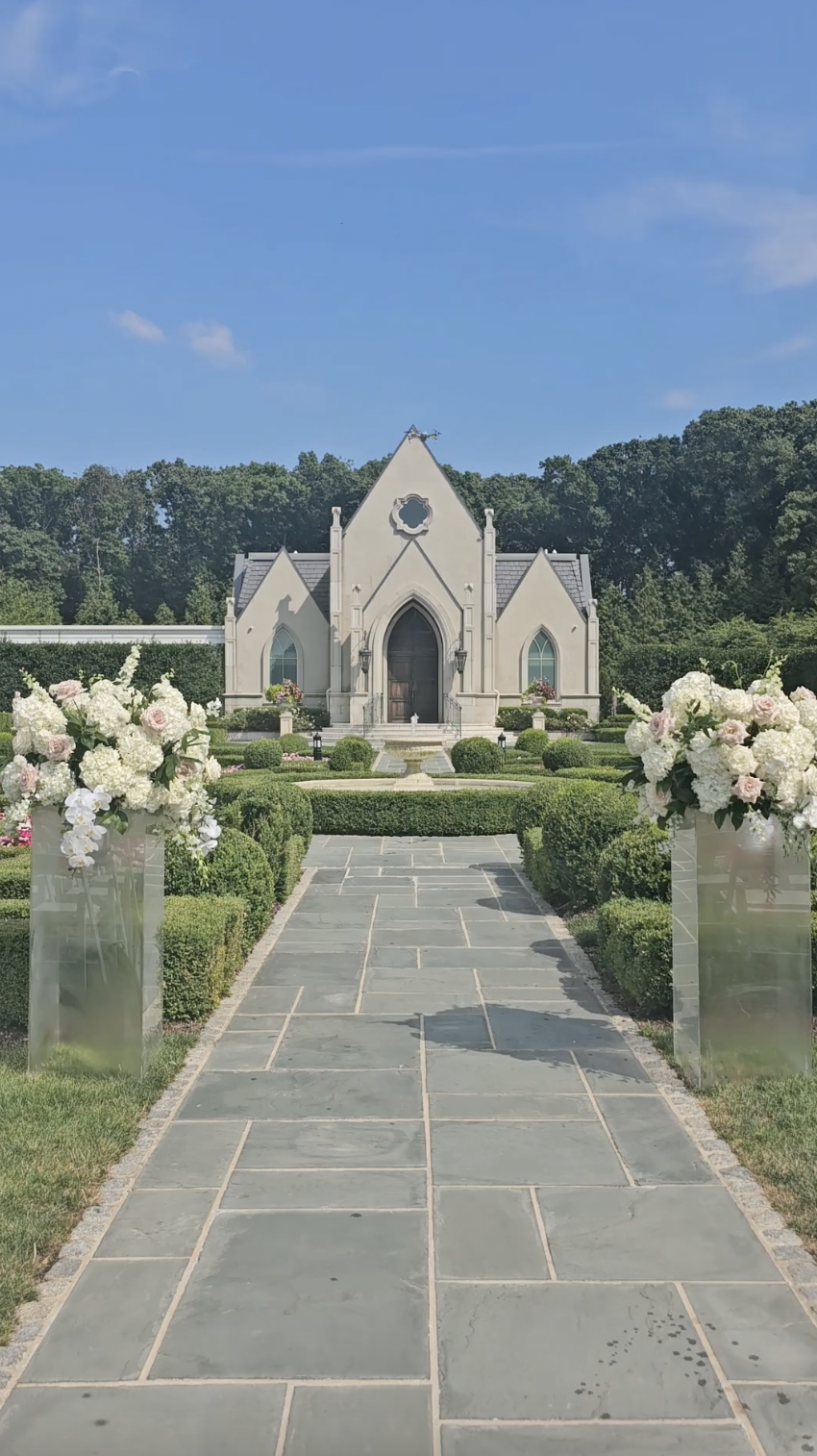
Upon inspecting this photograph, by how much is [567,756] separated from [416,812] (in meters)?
7.83

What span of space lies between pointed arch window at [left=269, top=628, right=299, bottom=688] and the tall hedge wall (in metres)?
2.35

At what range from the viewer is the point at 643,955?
6.64m

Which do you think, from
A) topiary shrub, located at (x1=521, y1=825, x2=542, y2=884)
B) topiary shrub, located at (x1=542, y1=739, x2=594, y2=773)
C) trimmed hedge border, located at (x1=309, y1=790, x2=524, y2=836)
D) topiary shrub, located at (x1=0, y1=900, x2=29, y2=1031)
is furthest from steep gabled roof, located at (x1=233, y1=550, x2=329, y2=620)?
topiary shrub, located at (x1=0, y1=900, x2=29, y2=1031)

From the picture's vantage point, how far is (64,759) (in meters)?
5.26

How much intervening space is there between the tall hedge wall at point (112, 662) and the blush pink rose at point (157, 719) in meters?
34.8

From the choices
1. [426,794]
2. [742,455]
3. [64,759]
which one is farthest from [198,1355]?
[742,455]

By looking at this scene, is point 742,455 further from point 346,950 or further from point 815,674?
point 346,950

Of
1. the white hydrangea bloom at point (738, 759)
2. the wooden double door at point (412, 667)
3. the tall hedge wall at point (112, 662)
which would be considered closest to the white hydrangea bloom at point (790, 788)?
the white hydrangea bloom at point (738, 759)

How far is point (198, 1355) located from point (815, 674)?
3353cm

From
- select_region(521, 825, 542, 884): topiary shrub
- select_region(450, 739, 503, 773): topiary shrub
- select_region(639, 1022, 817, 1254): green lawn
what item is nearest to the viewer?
select_region(639, 1022, 817, 1254): green lawn

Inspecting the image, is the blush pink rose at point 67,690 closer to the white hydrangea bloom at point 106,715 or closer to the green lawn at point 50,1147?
the white hydrangea bloom at point 106,715

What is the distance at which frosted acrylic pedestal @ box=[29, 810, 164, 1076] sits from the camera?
17.7 feet

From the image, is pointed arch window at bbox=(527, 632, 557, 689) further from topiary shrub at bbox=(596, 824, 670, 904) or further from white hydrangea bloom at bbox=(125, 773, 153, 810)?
white hydrangea bloom at bbox=(125, 773, 153, 810)

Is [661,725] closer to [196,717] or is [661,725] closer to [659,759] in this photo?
[659,759]
